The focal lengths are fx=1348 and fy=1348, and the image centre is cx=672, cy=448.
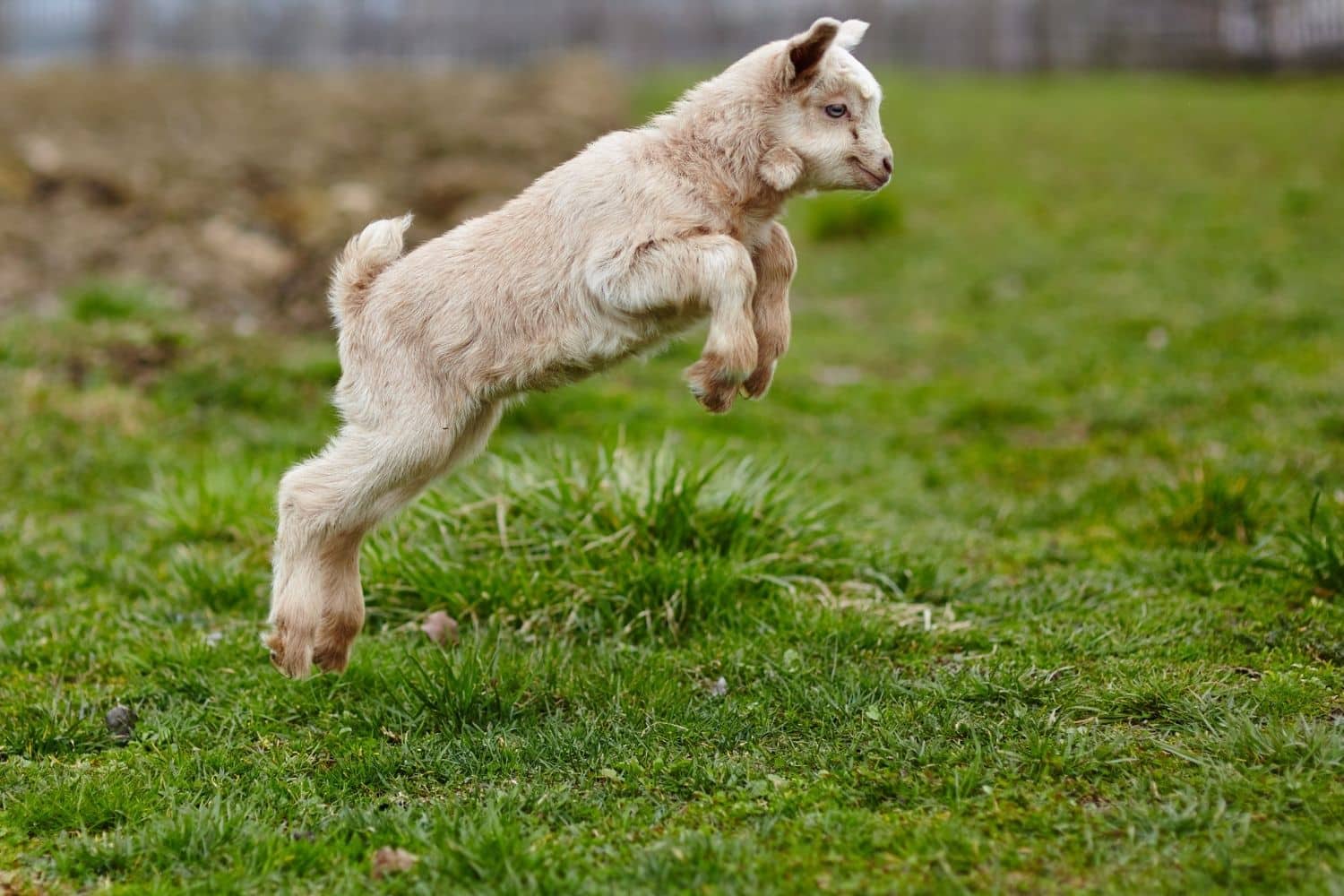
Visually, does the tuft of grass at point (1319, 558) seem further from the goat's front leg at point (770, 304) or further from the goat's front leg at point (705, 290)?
the goat's front leg at point (705, 290)

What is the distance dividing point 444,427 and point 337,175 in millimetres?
10148

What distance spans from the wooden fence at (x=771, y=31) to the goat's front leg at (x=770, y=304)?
22.3m

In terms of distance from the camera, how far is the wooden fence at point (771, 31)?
25.5m

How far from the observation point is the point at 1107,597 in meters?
5.24

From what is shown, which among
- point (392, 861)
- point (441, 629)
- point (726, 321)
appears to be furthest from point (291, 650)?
point (726, 321)

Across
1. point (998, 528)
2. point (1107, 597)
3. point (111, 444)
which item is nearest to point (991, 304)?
point (998, 528)

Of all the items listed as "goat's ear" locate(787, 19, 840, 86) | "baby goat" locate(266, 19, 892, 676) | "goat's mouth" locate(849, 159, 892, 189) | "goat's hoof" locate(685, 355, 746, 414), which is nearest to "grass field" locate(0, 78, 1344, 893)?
"baby goat" locate(266, 19, 892, 676)

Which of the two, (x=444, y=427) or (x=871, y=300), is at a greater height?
(x=444, y=427)

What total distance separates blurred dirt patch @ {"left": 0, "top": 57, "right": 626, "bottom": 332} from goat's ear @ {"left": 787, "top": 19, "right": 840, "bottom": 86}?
6453 millimetres

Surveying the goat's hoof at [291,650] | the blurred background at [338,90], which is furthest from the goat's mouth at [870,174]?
the blurred background at [338,90]

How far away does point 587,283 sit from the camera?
3.72 meters

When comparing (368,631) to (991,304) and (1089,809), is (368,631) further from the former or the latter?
(991,304)

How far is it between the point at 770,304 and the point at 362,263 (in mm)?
1257

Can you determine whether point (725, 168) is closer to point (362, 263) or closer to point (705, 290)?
point (705, 290)
